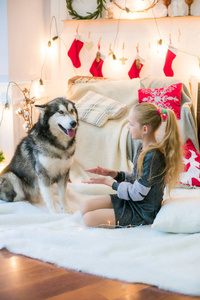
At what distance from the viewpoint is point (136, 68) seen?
14.4ft

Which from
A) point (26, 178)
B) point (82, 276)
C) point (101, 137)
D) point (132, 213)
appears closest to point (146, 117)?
point (132, 213)

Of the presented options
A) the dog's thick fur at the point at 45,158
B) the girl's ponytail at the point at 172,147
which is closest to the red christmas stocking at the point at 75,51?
the dog's thick fur at the point at 45,158

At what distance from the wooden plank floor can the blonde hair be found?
25.4 inches

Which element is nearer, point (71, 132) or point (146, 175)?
point (146, 175)

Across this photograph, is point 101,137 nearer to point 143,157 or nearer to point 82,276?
point 143,157

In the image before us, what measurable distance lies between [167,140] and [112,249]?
24.8 inches

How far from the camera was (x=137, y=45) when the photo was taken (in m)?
4.45

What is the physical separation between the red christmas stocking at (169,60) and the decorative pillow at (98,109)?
3.15 feet

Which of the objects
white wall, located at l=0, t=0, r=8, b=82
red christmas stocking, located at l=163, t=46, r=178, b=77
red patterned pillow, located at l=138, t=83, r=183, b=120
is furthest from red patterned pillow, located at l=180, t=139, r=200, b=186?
white wall, located at l=0, t=0, r=8, b=82

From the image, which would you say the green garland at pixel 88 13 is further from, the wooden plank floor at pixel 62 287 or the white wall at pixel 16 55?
the wooden plank floor at pixel 62 287

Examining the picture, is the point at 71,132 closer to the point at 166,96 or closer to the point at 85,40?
the point at 166,96

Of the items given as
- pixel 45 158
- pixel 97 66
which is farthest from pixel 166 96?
pixel 45 158

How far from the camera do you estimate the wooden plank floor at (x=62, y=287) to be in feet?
4.54

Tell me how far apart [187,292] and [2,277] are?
2.51 ft
